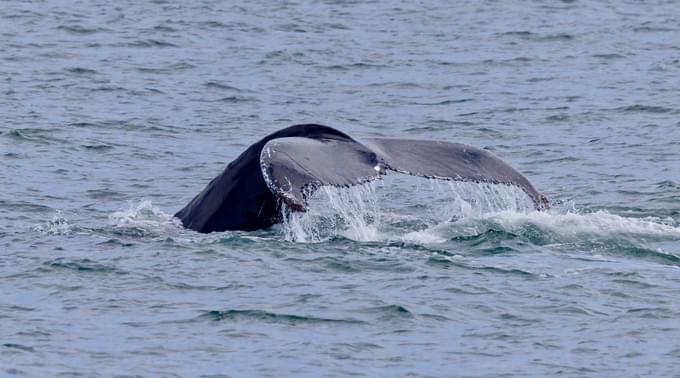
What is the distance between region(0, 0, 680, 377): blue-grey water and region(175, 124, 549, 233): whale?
9.1 inches

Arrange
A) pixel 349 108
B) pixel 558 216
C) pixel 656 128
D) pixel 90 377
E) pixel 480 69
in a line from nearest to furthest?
pixel 90 377
pixel 558 216
pixel 656 128
pixel 349 108
pixel 480 69

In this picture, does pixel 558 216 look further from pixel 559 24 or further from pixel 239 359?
pixel 559 24

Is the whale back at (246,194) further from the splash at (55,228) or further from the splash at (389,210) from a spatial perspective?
the splash at (55,228)

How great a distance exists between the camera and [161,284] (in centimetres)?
1061

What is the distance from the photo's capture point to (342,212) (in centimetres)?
1255

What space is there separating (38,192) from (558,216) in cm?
509

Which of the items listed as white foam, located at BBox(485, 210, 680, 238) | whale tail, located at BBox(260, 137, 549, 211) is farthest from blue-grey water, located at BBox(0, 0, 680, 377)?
whale tail, located at BBox(260, 137, 549, 211)

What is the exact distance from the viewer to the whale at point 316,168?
1023 centimetres

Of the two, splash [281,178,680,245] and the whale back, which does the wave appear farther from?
the whale back

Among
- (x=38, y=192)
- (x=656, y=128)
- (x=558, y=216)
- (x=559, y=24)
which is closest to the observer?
(x=558, y=216)

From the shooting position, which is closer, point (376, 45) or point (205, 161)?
point (205, 161)

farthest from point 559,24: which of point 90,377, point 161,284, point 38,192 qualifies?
point 90,377

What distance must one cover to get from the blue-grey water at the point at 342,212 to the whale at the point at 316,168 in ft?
0.76

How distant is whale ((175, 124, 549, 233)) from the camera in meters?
10.2
